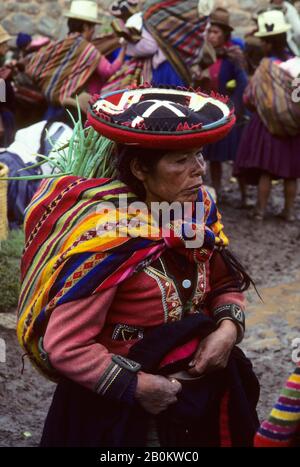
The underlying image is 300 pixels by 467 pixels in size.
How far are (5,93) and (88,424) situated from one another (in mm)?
6138

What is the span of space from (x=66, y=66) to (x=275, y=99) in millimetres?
1916

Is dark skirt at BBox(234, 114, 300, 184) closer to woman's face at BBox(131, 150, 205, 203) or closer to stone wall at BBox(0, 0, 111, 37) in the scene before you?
woman's face at BBox(131, 150, 205, 203)

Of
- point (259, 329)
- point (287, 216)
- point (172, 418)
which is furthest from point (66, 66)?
point (172, 418)

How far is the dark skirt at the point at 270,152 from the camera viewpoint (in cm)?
808

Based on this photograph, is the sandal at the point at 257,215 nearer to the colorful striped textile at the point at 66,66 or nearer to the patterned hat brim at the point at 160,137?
the colorful striped textile at the point at 66,66

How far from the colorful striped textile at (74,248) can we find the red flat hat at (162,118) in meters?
0.22

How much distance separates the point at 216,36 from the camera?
874 cm

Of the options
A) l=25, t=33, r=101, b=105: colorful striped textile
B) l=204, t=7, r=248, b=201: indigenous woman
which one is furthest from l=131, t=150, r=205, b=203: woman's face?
l=204, t=7, r=248, b=201: indigenous woman

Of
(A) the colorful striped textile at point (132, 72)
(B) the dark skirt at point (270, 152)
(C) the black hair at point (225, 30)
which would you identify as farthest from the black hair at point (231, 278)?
(C) the black hair at point (225, 30)

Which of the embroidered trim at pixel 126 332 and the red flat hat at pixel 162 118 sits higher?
the red flat hat at pixel 162 118

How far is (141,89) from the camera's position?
114 inches

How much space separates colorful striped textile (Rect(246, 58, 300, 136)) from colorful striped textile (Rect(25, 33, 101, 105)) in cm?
150

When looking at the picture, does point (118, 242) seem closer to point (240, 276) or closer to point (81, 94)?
point (240, 276)
